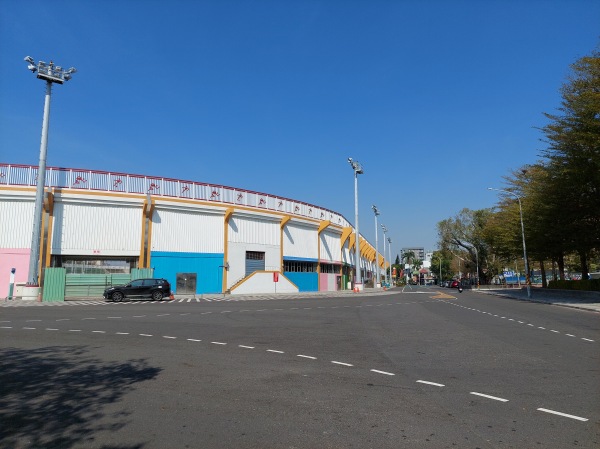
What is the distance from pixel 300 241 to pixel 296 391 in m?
43.6

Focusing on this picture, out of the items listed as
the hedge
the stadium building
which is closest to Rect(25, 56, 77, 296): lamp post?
the stadium building

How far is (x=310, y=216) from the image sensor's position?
2042 inches

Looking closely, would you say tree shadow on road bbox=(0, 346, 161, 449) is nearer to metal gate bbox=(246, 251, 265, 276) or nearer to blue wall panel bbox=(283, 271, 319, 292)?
metal gate bbox=(246, 251, 265, 276)

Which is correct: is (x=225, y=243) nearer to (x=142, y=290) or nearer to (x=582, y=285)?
(x=142, y=290)

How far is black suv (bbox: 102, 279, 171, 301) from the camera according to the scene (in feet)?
97.5

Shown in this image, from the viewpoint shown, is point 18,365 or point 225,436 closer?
point 225,436

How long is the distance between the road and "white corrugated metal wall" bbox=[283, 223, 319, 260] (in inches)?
1401

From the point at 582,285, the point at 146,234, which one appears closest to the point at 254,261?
the point at 146,234

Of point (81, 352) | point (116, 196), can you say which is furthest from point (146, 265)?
point (81, 352)

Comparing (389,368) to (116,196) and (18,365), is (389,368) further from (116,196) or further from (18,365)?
(116,196)

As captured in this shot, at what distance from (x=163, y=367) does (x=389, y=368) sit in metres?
4.04

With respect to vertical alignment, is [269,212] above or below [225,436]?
above

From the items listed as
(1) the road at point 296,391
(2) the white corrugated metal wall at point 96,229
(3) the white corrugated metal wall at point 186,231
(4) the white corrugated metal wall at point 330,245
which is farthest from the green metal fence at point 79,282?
(4) the white corrugated metal wall at point 330,245

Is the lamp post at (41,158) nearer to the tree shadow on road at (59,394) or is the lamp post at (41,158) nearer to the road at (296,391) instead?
the road at (296,391)
